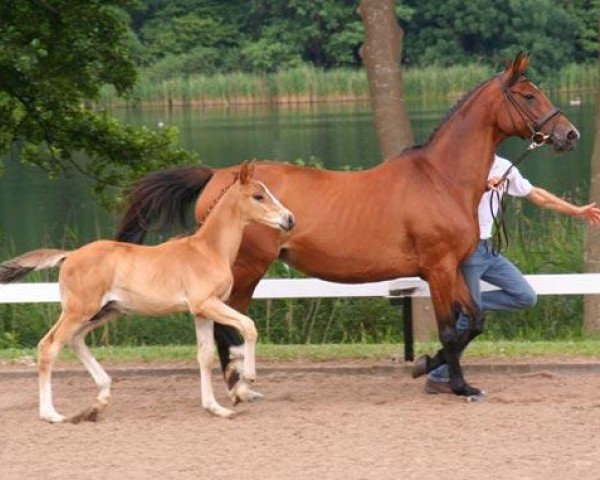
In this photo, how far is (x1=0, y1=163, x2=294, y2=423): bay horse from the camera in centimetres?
916

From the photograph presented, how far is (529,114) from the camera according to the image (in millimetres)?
9945

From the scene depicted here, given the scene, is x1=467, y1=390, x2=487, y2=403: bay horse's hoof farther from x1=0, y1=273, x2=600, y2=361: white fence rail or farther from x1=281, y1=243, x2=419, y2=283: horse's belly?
x1=0, y1=273, x2=600, y2=361: white fence rail

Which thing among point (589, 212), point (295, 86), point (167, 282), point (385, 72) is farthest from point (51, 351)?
point (295, 86)

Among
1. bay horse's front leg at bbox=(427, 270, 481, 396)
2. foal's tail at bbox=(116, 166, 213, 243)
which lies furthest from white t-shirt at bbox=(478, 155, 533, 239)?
foal's tail at bbox=(116, 166, 213, 243)

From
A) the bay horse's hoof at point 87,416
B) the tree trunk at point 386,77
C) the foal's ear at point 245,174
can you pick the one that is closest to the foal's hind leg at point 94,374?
the bay horse's hoof at point 87,416

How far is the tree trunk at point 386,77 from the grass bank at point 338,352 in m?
2.09

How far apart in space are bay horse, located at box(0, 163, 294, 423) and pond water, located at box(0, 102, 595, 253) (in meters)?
6.38

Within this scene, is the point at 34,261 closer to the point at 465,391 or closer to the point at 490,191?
the point at 465,391

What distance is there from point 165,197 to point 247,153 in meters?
24.2

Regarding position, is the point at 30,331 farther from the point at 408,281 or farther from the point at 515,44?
the point at 515,44

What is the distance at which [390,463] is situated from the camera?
8.00 meters

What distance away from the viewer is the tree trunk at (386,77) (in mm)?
13836

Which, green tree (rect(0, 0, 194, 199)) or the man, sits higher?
green tree (rect(0, 0, 194, 199))

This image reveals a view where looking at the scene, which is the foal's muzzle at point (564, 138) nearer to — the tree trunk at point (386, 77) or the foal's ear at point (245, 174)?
the foal's ear at point (245, 174)
